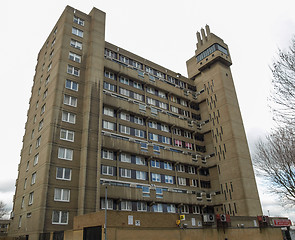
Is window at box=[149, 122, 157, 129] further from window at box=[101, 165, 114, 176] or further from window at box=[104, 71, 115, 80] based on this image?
window at box=[101, 165, 114, 176]

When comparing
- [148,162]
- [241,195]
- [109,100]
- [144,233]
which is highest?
[109,100]

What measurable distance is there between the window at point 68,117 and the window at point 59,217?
12652 mm

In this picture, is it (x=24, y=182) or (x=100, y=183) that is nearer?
(x=100, y=183)

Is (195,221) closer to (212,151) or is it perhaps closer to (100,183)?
(100,183)

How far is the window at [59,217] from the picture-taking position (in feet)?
109

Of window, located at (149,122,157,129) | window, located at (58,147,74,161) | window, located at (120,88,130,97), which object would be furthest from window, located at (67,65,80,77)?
window, located at (149,122,157,129)

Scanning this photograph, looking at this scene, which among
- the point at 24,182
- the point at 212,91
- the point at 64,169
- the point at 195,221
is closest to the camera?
the point at 195,221

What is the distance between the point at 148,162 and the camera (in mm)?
45844

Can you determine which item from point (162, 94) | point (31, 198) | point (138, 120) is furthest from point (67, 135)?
point (162, 94)

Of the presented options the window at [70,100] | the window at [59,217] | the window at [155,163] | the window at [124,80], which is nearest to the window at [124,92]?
the window at [124,80]

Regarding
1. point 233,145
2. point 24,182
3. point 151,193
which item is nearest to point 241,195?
point 233,145

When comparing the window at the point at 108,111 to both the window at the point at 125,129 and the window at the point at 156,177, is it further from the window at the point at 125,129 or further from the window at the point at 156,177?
the window at the point at 156,177

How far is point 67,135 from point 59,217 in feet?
36.1

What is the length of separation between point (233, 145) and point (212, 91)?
44.6ft
